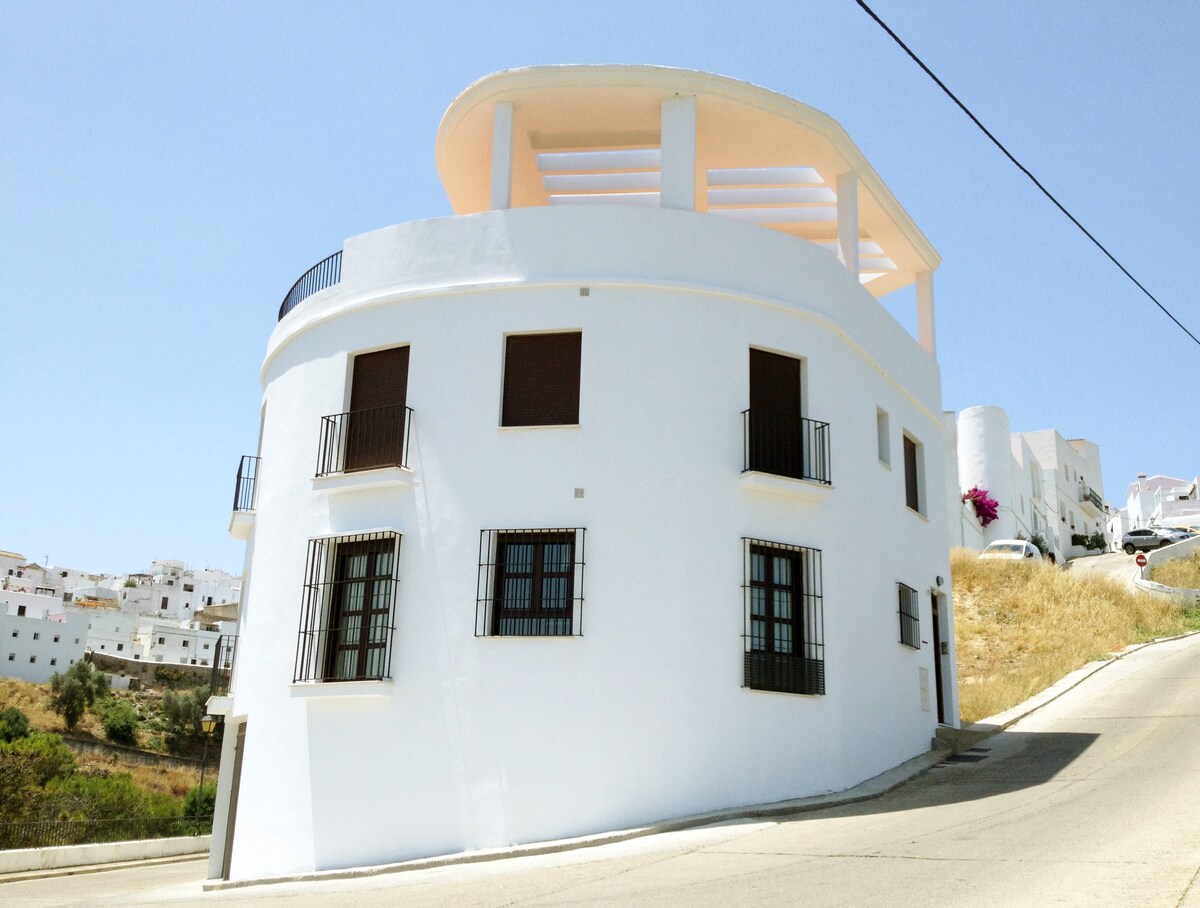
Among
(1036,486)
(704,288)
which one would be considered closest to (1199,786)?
(704,288)

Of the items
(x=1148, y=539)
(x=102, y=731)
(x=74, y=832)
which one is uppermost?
(x=1148, y=539)

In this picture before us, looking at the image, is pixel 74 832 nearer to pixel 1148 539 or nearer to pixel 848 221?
pixel 848 221

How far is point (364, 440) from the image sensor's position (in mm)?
15258

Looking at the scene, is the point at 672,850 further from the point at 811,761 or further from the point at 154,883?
the point at 154,883

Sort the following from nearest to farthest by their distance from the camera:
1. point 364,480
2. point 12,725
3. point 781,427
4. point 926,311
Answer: point 364,480 < point 781,427 < point 926,311 < point 12,725

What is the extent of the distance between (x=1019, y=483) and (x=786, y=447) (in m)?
38.4

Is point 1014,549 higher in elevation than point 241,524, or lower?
higher

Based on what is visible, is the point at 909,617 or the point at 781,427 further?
the point at 909,617

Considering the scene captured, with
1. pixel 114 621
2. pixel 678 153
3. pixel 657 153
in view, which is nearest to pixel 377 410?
pixel 678 153

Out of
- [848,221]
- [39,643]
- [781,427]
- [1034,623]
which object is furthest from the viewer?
[39,643]

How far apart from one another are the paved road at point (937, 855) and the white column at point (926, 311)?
22.6ft

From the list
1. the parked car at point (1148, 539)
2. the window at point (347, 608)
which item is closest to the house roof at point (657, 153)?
the window at point (347, 608)

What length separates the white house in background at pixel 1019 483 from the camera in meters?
47.0

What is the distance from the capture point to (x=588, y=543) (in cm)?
1384
